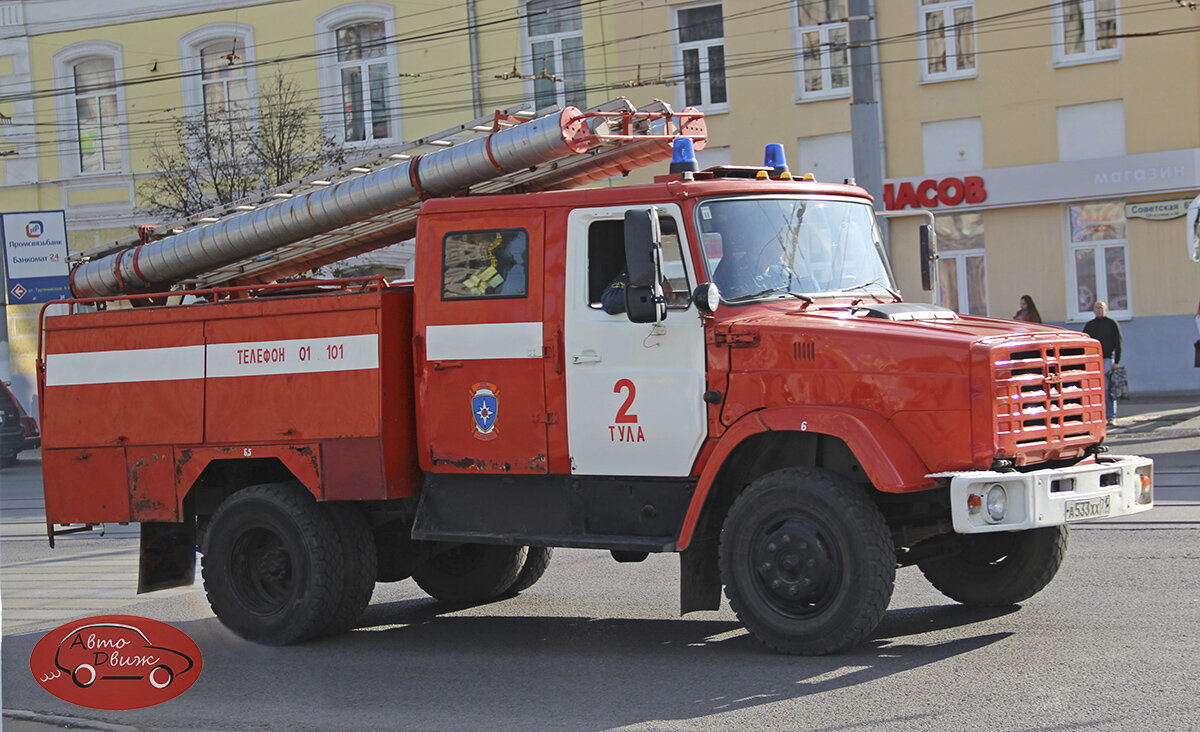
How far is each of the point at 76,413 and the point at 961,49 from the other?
20427 mm

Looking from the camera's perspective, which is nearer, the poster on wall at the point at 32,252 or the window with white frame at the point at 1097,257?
the poster on wall at the point at 32,252

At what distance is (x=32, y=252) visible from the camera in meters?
22.7

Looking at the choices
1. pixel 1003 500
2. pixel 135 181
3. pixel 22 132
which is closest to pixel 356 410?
pixel 1003 500

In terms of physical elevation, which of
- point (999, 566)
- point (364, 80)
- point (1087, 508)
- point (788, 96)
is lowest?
point (999, 566)

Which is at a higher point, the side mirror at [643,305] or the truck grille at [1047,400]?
the side mirror at [643,305]

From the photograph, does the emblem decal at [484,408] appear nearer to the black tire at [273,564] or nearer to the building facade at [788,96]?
the black tire at [273,564]

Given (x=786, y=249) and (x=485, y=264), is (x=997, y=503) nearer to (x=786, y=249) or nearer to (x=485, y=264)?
(x=786, y=249)

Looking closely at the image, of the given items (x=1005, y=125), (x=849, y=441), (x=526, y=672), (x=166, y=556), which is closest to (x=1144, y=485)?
(x=849, y=441)

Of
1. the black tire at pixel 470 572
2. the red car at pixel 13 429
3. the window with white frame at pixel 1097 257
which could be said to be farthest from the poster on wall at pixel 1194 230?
the red car at pixel 13 429

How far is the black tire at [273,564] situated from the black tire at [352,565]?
0.05m

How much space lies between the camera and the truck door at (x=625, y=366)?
777cm

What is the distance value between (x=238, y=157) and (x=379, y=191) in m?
18.1

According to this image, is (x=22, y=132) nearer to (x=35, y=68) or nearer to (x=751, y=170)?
(x=35, y=68)

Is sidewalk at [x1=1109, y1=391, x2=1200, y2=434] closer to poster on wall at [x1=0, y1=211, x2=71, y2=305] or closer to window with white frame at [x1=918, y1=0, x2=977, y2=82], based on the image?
window with white frame at [x1=918, y1=0, x2=977, y2=82]
